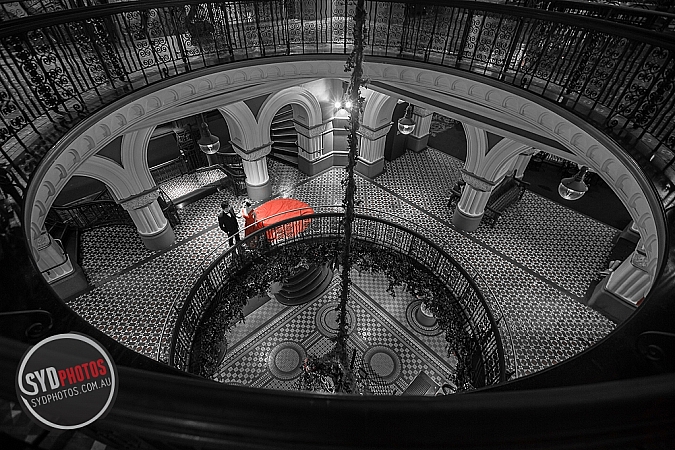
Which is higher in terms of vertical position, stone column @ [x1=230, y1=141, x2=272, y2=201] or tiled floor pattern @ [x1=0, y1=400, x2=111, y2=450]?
tiled floor pattern @ [x1=0, y1=400, x2=111, y2=450]

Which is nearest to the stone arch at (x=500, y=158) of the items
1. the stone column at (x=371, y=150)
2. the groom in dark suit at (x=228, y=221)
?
the stone column at (x=371, y=150)

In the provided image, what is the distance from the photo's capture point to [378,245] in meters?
7.36

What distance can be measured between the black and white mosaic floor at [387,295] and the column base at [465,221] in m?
0.20

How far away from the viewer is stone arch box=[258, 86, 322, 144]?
318 inches

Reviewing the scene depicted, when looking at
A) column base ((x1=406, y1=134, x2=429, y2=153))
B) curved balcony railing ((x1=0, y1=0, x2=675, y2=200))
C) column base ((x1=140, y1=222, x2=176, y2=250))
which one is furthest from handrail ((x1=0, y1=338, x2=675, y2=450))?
column base ((x1=406, y1=134, x2=429, y2=153))

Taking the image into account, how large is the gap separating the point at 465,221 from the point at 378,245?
2426 millimetres

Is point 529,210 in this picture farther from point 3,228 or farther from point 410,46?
point 3,228

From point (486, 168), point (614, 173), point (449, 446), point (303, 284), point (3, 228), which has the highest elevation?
point (449, 446)

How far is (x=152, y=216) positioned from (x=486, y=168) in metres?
7.46

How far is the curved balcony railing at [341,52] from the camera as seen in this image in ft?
11.4

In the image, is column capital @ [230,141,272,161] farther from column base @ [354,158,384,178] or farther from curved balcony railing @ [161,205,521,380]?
column base @ [354,158,384,178]

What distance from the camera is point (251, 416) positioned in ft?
2.11

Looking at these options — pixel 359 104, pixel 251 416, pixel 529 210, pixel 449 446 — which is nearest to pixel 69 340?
pixel 251 416

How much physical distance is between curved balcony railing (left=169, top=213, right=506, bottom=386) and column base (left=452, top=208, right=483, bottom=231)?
172 centimetres
